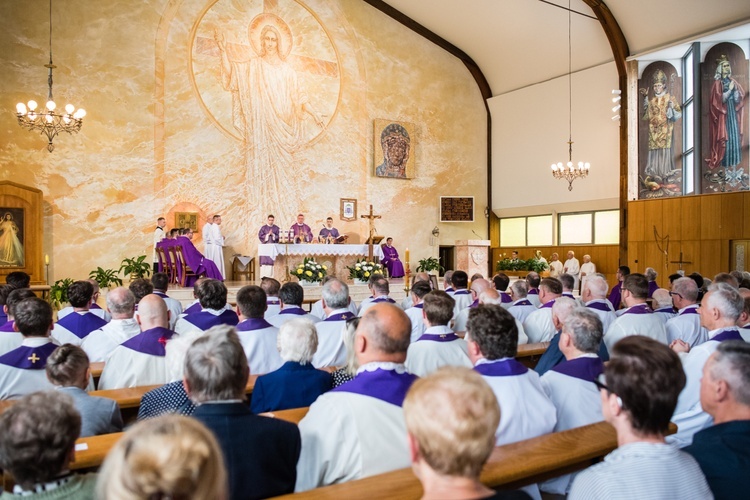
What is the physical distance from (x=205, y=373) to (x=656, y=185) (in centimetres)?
1481

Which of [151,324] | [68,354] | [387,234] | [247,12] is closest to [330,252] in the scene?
[387,234]

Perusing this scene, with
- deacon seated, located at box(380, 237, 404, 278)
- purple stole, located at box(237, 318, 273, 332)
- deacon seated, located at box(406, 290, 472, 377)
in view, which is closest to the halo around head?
deacon seated, located at box(380, 237, 404, 278)

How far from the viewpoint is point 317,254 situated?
552 inches

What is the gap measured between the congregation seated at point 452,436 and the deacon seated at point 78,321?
4551 millimetres

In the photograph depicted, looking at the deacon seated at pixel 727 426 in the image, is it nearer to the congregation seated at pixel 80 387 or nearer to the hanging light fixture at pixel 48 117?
the congregation seated at pixel 80 387

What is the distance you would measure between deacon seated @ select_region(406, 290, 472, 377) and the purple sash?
1189 mm

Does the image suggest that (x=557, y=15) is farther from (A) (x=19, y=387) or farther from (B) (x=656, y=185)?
(A) (x=19, y=387)

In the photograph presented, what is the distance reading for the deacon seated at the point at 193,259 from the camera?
12969mm

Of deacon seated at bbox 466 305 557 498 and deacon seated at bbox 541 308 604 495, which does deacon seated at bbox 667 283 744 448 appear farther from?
deacon seated at bbox 466 305 557 498

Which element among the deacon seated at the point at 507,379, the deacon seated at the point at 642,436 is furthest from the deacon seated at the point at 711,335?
the deacon seated at the point at 642,436

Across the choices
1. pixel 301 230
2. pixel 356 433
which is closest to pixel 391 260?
pixel 301 230

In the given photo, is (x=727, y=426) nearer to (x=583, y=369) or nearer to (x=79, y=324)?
(x=583, y=369)

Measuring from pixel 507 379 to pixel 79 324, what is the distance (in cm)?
398

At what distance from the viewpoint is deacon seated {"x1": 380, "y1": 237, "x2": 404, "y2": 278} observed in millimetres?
16297
